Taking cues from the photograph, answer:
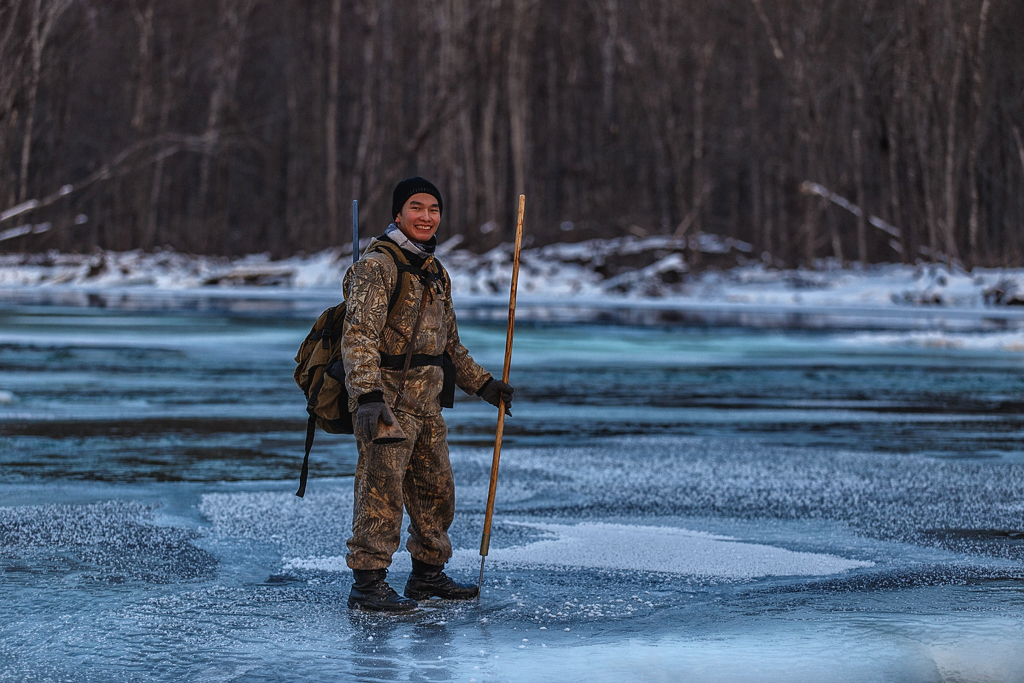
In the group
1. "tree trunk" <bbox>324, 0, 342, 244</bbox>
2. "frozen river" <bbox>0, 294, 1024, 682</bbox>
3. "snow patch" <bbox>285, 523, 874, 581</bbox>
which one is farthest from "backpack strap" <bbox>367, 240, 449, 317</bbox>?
"tree trunk" <bbox>324, 0, 342, 244</bbox>

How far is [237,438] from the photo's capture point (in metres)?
10.0

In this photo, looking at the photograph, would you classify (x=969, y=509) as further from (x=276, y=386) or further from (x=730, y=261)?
(x=730, y=261)

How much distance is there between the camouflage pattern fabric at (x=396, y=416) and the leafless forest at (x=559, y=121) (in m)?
26.2

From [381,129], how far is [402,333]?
46420 millimetres

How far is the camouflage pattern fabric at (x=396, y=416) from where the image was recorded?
4789 millimetres

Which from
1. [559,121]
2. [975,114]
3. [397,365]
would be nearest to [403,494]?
[397,365]

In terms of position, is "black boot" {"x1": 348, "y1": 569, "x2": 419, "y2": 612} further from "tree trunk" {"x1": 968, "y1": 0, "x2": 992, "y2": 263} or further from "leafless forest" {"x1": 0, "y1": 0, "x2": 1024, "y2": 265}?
"tree trunk" {"x1": 968, "y1": 0, "x2": 992, "y2": 263}

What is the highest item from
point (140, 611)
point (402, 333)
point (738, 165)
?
point (738, 165)

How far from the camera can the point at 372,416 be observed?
15.1 feet

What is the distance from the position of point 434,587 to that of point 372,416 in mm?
968

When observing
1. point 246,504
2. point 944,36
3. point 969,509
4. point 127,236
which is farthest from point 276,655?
point 127,236

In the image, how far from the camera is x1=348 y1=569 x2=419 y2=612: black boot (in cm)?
496

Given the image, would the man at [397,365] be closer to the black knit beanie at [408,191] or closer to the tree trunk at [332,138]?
the black knit beanie at [408,191]

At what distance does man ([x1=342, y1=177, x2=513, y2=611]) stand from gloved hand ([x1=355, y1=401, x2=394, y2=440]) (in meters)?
0.13
